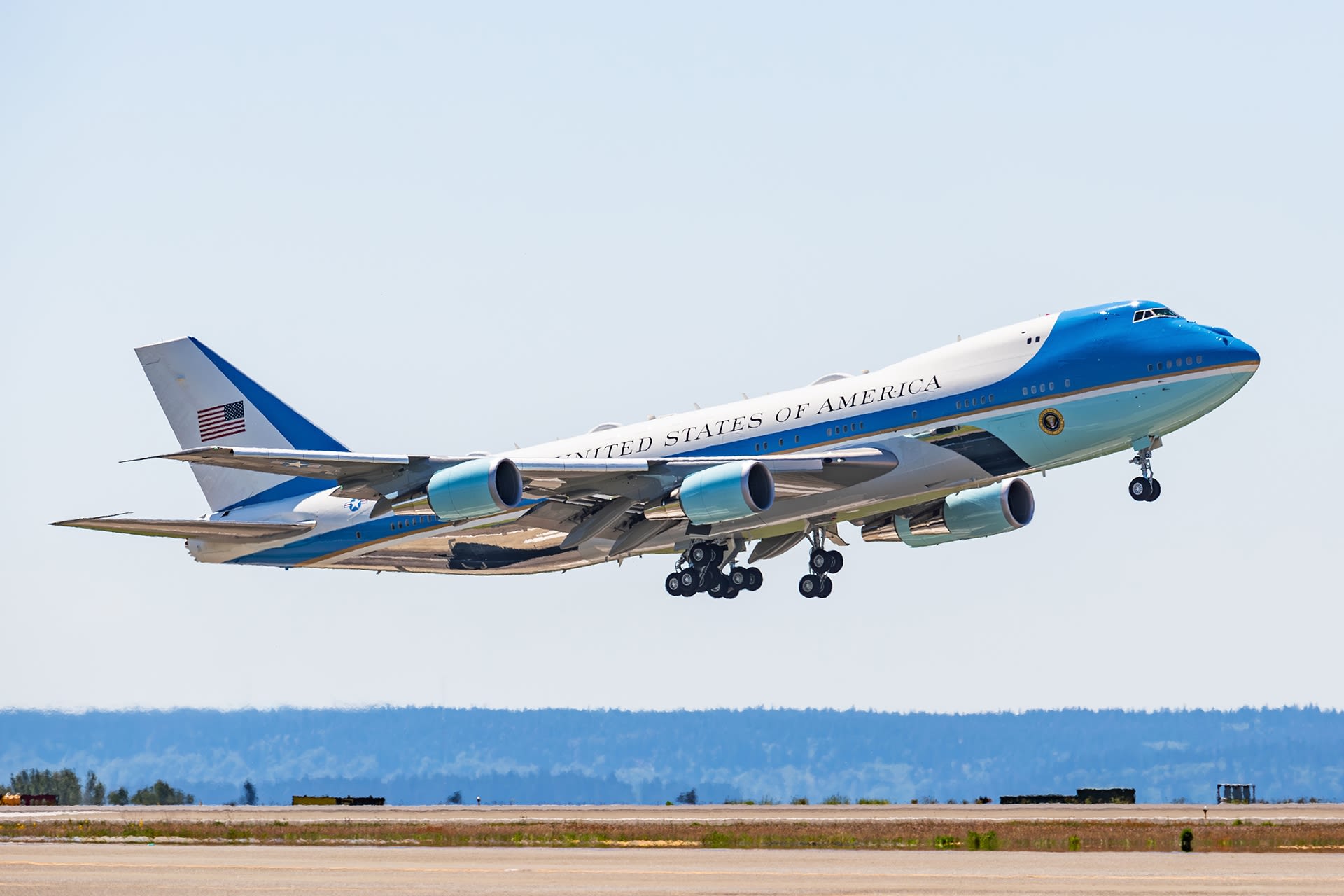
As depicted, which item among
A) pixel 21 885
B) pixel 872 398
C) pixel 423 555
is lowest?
pixel 21 885

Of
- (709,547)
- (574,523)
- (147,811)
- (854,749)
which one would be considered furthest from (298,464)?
(854,749)

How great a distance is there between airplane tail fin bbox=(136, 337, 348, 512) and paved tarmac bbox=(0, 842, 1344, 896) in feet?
83.8

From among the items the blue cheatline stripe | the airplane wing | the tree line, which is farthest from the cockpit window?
the tree line

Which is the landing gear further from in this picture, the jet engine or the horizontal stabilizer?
the horizontal stabilizer

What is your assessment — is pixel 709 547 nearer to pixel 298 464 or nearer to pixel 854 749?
pixel 298 464

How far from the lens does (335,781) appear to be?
74500 mm

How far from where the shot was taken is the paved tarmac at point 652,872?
25.2m

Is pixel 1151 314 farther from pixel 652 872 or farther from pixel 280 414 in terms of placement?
pixel 280 414

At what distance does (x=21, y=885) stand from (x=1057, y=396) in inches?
1222

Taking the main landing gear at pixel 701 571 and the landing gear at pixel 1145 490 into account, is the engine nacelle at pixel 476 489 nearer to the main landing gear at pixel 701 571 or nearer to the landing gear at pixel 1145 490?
the main landing gear at pixel 701 571

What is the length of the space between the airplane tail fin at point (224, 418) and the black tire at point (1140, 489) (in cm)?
2872

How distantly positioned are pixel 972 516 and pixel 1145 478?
32.7ft

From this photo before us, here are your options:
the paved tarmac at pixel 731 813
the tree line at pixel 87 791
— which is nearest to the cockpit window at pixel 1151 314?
the paved tarmac at pixel 731 813

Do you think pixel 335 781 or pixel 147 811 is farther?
pixel 335 781
